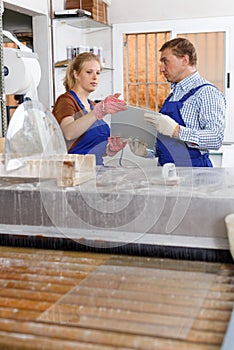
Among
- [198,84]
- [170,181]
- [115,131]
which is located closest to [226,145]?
[198,84]

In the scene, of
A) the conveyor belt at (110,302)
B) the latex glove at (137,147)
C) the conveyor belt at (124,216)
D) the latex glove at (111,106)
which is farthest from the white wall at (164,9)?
the conveyor belt at (110,302)

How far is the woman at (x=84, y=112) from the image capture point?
2.08 meters

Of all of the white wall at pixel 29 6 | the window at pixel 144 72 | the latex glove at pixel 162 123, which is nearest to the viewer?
the latex glove at pixel 162 123

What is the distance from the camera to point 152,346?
3.06 ft

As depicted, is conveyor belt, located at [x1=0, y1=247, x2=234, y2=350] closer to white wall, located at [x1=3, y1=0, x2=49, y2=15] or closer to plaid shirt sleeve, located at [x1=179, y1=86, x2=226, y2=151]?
plaid shirt sleeve, located at [x1=179, y1=86, x2=226, y2=151]

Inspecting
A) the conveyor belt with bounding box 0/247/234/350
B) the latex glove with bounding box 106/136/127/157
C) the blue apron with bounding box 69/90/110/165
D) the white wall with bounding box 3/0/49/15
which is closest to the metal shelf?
the white wall with bounding box 3/0/49/15

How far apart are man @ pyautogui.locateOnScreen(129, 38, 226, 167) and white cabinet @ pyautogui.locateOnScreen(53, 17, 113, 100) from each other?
1475mm

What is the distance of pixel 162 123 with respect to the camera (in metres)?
2.30

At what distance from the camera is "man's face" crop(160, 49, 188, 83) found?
2.50 meters

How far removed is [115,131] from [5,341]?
134 cm

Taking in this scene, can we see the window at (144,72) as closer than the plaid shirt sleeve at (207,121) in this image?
No

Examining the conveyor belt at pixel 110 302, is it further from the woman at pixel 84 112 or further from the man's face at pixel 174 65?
the man's face at pixel 174 65

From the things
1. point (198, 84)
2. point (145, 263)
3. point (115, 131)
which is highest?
point (198, 84)

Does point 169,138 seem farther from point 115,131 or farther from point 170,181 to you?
point 170,181
